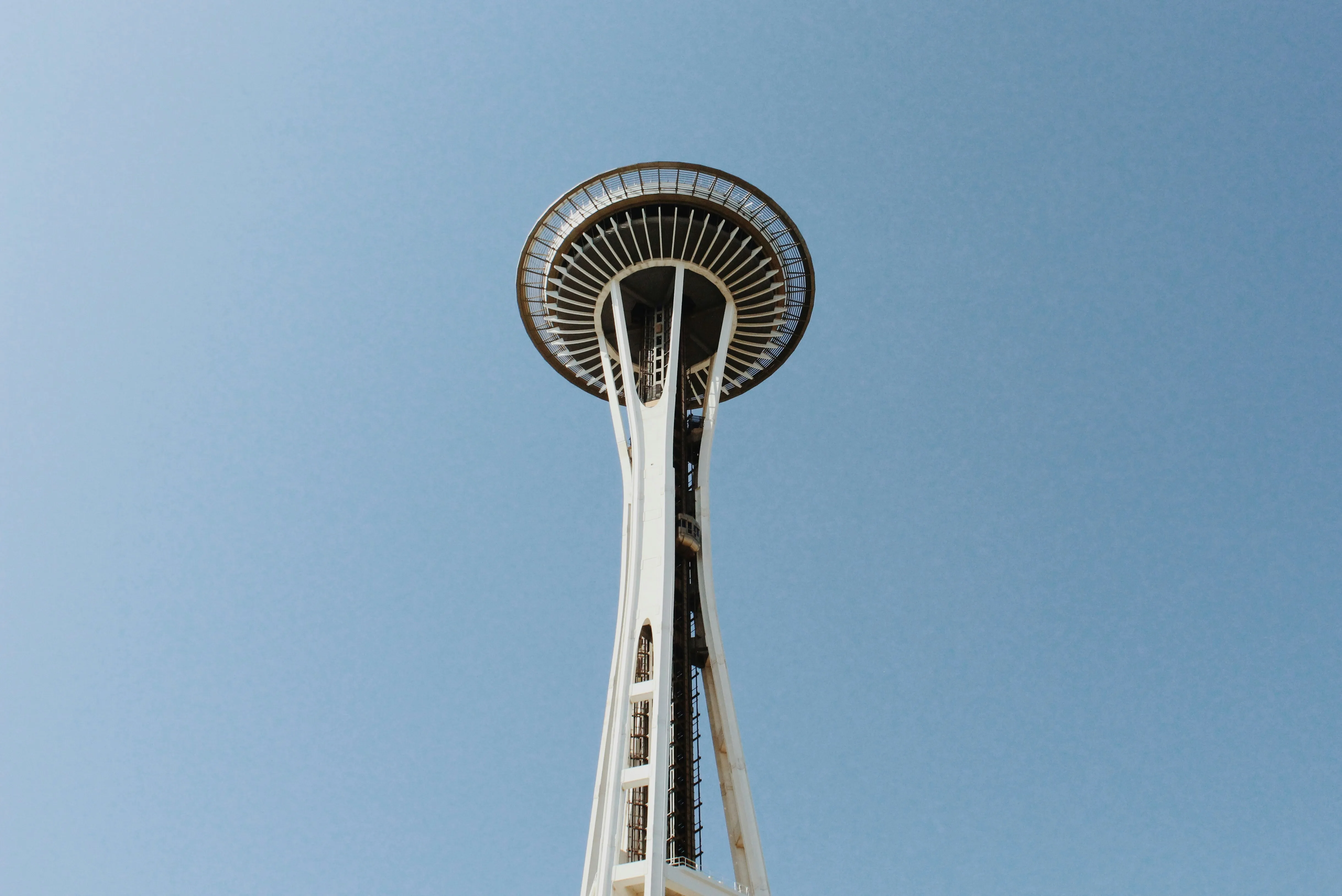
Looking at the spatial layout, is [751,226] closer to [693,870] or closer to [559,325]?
[559,325]

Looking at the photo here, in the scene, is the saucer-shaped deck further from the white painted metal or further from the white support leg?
the white support leg

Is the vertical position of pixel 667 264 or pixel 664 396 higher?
pixel 667 264

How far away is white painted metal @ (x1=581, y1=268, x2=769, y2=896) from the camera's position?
31.2 metres

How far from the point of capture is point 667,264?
4356cm

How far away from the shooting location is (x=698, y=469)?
41375 millimetres

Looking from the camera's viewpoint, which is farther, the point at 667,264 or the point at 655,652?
the point at 667,264

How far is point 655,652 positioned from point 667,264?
54.6 ft

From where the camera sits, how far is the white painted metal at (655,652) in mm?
31172

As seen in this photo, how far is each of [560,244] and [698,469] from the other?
34.7 feet

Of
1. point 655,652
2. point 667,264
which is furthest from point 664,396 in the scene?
point 655,652

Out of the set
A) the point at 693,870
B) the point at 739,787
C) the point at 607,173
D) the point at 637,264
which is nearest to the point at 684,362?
the point at 637,264

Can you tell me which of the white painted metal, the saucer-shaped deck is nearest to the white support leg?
the white painted metal

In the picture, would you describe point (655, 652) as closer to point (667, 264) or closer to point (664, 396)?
point (664, 396)

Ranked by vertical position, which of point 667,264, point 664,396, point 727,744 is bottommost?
point 727,744
